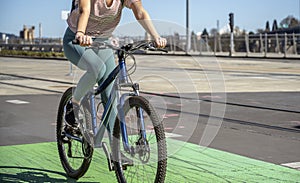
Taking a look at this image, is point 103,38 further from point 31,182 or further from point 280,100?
point 280,100

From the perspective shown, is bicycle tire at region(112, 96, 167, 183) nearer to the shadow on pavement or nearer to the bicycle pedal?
the bicycle pedal

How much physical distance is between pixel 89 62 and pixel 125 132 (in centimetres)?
71

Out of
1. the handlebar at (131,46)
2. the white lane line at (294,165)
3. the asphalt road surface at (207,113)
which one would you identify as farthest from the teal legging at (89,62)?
the white lane line at (294,165)

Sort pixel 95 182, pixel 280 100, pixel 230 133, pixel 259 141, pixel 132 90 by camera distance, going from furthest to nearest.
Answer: pixel 280 100 < pixel 230 133 < pixel 259 141 < pixel 95 182 < pixel 132 90

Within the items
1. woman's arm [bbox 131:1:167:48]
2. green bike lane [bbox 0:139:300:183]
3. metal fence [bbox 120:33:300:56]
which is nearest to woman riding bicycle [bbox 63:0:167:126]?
woman's arm [bbox 131:1:167:48]

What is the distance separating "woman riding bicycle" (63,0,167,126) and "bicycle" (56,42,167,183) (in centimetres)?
9

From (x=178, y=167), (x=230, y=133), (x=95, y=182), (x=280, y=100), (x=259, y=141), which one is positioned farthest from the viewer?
(x=280, y=100)

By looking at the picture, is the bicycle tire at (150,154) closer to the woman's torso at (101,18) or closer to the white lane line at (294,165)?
the woman's torso at (101,18)

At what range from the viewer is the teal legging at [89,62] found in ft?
15.1

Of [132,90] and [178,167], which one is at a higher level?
[132,90]

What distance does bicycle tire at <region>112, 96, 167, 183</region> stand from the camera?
3.92 metres

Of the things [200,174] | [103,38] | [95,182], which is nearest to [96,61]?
[103,38]

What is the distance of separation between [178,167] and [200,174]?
34cm

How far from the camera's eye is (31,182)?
498 centimetres
